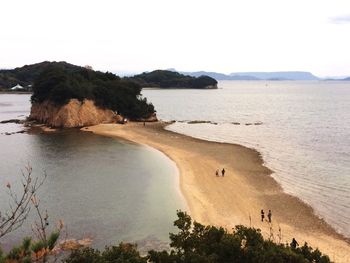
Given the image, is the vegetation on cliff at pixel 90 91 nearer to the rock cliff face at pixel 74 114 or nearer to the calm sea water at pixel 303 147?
the rock cliff face at pixel 74 114

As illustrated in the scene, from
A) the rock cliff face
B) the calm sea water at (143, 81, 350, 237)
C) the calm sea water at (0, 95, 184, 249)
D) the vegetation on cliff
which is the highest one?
the vegetation on cliff

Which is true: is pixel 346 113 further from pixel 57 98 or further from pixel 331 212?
pixel 331 212

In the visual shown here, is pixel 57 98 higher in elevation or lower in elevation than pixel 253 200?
higher

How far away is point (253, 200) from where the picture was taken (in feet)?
124

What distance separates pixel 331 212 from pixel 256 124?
63486mm

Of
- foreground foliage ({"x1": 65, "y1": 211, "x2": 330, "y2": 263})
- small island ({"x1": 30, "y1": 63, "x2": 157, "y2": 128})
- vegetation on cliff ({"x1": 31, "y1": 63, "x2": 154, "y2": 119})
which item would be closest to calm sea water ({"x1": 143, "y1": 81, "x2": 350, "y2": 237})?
vegetation on cliff ({"x1": 31, "y1": 63, "x2": 154, "y2": 119})

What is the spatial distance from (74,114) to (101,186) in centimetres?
4532

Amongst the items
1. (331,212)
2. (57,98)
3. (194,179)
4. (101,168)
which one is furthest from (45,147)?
(331,212)

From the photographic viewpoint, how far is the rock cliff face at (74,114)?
83250 millimetres

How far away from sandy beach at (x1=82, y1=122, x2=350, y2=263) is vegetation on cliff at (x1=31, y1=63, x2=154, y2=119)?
91.7 feet

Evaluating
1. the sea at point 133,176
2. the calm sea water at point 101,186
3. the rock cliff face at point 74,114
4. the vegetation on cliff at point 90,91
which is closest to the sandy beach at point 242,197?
the sea at point 133,176

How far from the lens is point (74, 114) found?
84062mm

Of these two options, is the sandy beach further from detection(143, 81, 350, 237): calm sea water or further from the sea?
detection(143, 81, 350, 237): calm sea water

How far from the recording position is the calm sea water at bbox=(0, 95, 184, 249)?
30.5 meters
